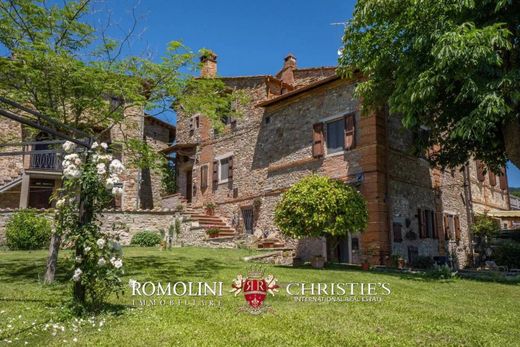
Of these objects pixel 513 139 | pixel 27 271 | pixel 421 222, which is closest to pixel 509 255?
pixel 421 222

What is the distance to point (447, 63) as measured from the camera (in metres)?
8.46

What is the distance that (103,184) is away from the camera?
543cm

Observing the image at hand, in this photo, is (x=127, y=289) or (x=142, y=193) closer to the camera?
(x=127, y=289)

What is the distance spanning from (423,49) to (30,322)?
9.83m

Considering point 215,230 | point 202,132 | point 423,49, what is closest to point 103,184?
point 423,49

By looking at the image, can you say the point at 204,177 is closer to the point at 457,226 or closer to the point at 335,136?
the point at 335,136

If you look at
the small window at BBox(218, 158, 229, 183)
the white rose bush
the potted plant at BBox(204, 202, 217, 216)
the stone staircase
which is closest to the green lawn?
the white rose bush

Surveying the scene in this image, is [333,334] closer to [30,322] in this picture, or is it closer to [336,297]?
[336,297]

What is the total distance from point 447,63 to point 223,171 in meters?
14.2

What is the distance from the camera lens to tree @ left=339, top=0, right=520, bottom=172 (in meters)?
8.26

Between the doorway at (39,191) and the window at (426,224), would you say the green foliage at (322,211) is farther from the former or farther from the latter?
the doorway at (39,191)

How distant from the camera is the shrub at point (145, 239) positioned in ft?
58.6

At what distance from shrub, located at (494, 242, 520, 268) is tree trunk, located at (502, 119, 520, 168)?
22.6 feet

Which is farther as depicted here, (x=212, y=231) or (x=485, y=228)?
(x=212, y=231)
